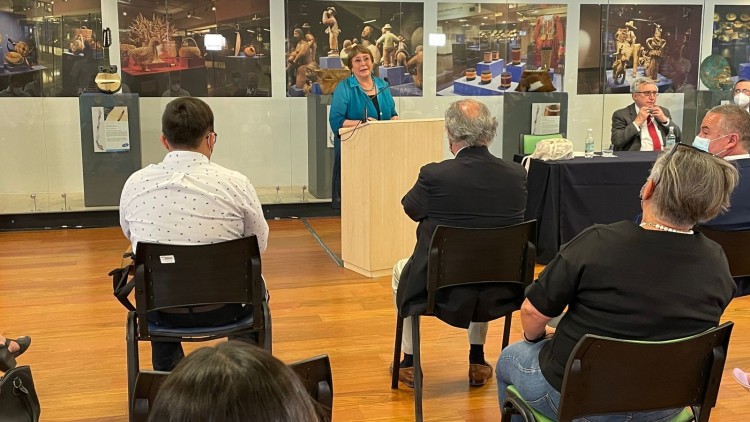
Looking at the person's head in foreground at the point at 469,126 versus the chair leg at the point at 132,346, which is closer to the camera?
the chair leg at the point at 132,346

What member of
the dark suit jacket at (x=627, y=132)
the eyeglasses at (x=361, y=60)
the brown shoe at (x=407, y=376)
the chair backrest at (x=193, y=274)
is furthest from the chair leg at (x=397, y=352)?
the dark suit jacket at (x=627, y=132)

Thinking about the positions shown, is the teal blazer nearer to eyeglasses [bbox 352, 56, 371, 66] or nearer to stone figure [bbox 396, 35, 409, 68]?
eyeglasses [bbox 352, 56, 371, 66]

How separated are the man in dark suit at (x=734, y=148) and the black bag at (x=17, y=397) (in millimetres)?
2936

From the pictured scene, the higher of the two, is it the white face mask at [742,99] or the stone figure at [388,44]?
the stone figure at [388,44]

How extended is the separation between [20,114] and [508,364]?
640 centimetres

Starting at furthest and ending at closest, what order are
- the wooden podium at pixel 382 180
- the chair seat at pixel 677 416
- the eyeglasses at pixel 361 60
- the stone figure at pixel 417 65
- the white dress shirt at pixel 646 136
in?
the stone figure at pixel 417 65, the white dress shirt at pixel 646 136, the eyeglasses at pixel 361 60, the wooden podium at pixel 382 180, the chair seat at pixel 677 416

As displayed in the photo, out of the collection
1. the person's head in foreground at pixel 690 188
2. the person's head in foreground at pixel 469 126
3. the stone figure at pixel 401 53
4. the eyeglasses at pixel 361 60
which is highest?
the stone figure at pixel 401 53

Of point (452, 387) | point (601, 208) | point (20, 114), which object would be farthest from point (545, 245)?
point (20, 114)

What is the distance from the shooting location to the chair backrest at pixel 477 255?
3230 millimetres

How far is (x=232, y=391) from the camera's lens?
91 cm

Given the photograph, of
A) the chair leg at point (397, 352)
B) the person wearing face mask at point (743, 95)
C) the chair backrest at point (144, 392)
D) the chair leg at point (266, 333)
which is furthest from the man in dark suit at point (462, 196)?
the person wearing face mask at point (743, 95)

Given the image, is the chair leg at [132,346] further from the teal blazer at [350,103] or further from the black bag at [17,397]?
the teal blazer at [350,103]

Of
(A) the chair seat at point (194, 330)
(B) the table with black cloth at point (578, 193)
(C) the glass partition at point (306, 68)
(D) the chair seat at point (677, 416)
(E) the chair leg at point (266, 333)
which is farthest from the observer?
(C) the glass partition at point (306, 68)

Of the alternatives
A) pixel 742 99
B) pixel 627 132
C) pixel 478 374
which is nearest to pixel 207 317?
pixel 478 374
